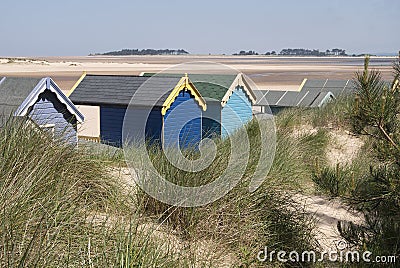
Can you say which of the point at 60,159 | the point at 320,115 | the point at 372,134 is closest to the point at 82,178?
the point at 60,159

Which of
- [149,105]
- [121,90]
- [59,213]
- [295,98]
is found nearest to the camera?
[59,213]

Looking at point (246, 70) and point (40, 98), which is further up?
point (246, 70)

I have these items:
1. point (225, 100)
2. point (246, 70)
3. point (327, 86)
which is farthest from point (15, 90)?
point (246, 70)

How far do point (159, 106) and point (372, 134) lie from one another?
284 inches

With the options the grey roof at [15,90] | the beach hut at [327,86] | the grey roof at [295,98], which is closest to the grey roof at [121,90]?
the grey roof at [15,90]

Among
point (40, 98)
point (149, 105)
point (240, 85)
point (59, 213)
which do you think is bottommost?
point (59, 213)

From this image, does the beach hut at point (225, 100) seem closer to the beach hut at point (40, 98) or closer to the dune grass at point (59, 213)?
the beach hut at point (40, 98)

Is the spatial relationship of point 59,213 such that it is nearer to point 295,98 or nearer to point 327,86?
point 295,98

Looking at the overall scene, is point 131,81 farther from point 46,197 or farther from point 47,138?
point 46,197

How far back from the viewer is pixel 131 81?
1280cm

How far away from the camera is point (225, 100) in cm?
1369

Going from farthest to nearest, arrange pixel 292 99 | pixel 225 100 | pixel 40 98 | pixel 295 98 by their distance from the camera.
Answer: pixel 295 98
pixel 292 99
pixel 225 100
pixel 40 98

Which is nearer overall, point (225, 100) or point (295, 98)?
point (225, 100)

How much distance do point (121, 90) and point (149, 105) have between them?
1.22 metres
